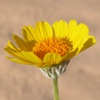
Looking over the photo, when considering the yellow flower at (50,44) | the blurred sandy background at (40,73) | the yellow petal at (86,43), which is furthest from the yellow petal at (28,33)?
the blurred sandy background at (40,73)

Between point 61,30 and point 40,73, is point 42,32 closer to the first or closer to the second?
point 61,30

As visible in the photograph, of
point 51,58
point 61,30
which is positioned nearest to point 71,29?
point 61,30

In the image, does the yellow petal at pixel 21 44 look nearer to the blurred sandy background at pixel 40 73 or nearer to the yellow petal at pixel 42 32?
the yellow petal at pixel 42 32

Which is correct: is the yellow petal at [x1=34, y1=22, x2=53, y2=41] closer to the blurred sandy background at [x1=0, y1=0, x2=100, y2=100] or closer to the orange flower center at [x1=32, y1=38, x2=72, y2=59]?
the orange flower center at [x1=32, y1=38, x2=72, y2=59]

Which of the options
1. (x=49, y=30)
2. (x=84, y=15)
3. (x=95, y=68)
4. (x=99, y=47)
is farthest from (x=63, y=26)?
(x=84, y=15)

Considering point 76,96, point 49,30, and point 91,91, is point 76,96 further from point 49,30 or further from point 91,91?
point 49,30

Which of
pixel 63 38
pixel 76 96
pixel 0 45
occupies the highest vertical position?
pixel 63 38
